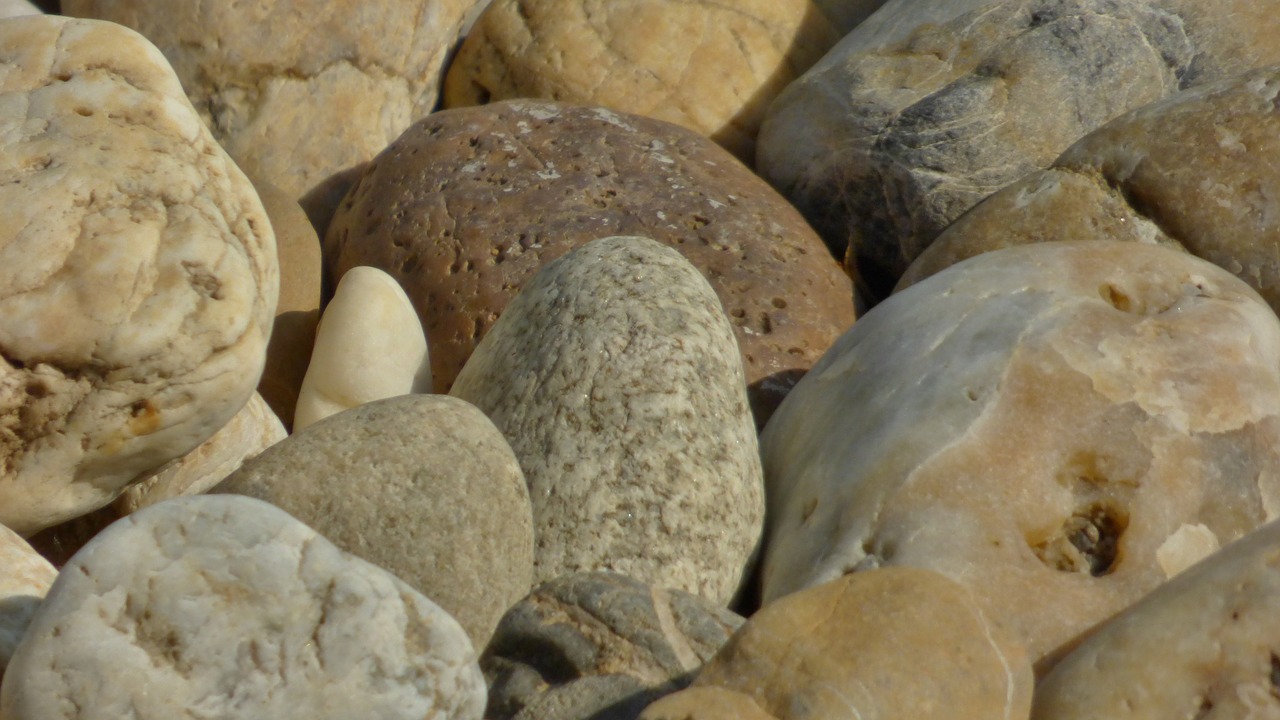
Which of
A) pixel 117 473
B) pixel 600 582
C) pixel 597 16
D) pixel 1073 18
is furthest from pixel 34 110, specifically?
pixel 1073 18

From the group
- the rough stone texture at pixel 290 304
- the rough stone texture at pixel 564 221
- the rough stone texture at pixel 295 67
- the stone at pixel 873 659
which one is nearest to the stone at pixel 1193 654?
the stone at pixel 873 659

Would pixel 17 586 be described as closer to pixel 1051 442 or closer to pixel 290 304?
pixel 290 304

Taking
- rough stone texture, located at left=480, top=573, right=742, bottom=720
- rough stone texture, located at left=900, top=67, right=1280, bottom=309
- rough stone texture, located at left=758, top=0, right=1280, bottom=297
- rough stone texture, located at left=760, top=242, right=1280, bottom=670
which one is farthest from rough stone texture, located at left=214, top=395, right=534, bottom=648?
rough stone texture, located at left=758, top=0, right=1280, bottom=297

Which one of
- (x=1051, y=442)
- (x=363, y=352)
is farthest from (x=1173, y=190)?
(x=363, y=352)

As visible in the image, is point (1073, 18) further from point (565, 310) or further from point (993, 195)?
point (565, 310)

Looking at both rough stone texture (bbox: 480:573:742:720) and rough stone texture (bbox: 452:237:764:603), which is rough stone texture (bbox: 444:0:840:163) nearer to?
rough stone texture (bbox: 452:237:764:603)

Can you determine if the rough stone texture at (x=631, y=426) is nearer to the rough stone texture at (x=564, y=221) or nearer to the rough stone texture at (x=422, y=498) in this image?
the rough stone texture at (x=422, y=498)

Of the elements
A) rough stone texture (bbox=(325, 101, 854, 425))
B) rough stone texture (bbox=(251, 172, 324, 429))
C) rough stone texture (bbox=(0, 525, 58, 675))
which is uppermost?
rough stone texture (bbox=(0, 525, 58, 675))
